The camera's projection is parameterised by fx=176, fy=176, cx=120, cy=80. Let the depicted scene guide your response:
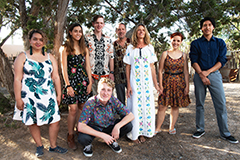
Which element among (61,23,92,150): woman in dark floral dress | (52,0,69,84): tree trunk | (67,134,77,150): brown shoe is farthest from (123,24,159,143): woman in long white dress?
(52,0,69,84): tree trunk

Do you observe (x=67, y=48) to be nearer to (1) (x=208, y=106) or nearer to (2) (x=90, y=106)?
(2) (x=90, y=106)

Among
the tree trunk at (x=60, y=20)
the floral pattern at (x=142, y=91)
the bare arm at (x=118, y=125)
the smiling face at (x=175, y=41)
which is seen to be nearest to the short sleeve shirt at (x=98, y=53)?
the floral pattern at (x=142, y=91)

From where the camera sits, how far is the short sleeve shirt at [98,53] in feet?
10.2

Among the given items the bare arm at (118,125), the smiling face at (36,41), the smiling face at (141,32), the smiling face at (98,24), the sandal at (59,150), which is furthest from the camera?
the smiling face at (98,24)

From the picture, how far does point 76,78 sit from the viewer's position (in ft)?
9.36

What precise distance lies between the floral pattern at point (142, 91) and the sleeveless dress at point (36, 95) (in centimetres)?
131

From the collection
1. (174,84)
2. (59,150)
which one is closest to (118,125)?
(59,150)

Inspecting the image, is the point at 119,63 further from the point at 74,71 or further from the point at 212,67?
the point at 212,67

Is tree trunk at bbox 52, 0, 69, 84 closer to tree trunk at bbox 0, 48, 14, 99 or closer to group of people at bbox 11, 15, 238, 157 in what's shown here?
group of people at bbox 11, 15, 238, 157

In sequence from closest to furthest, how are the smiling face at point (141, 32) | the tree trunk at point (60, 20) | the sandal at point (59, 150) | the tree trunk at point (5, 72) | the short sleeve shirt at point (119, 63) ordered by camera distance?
1. the sandal at point (59, 150)
2. the smiling face at point (141, 32)
3. the short sleeve shirt at point (119, 63)
4. the tree trunk at point (60, 20)
5. the tree trunk at point (5, 72)

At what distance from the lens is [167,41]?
15.7 ft

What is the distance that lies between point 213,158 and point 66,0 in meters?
3.93

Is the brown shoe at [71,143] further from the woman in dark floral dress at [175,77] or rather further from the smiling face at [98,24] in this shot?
the smiling face at [98,24]

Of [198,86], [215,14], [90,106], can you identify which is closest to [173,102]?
[198,86]
